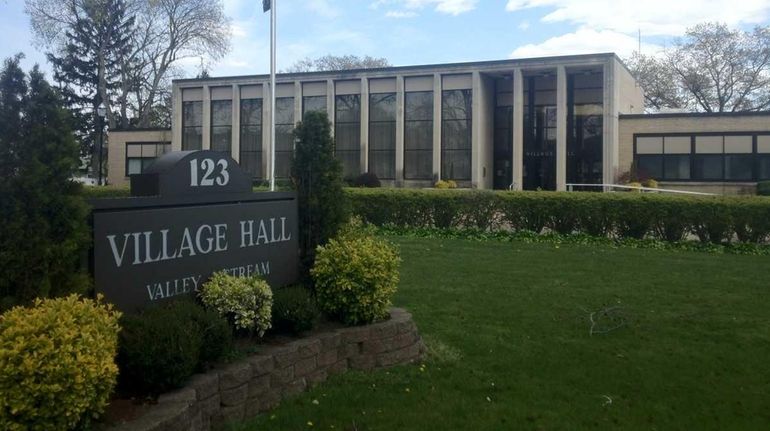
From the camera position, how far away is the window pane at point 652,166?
117 ft

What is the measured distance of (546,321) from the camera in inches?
301

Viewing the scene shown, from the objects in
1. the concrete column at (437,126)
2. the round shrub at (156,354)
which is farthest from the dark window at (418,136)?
the round shrub at (156,354)

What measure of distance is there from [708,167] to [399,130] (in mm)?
15870

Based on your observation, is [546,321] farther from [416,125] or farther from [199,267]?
[416,125]

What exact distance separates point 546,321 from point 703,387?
2.19 m

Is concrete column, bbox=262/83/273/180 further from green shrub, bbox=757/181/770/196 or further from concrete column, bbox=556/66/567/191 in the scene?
green shrub, bbox=757/181/770/196

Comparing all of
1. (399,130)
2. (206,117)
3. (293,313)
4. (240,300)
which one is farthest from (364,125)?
(240,300)

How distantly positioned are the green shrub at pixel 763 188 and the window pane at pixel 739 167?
6.85 feet

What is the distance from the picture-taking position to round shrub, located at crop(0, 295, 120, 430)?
3.28 m

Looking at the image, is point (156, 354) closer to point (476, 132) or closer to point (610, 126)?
point (610, 126)

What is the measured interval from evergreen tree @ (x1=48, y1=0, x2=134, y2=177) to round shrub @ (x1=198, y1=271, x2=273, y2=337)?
154ft

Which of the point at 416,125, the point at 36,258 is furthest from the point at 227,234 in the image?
the point at 416,125

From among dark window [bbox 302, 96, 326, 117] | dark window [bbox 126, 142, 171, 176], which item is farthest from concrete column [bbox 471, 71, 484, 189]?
dark window [bbox 126, 142, 171, 176]

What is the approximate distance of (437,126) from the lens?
39.4m
